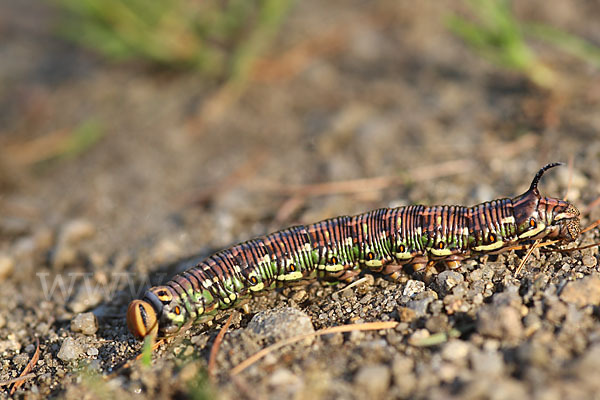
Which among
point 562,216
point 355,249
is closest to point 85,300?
point 355,249

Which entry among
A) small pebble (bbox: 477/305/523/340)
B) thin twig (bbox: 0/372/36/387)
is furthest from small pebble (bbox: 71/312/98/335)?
small pebble (bbox: 477/305/523/340)

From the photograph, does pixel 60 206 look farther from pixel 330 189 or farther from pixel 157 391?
pixel 157 391

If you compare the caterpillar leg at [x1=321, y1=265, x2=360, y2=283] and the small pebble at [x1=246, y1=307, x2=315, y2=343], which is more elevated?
the caterpillar leg at [x1=321, y1=265, x2=360, y2=283]

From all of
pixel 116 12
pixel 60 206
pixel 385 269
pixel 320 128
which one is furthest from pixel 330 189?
pixel 116 12

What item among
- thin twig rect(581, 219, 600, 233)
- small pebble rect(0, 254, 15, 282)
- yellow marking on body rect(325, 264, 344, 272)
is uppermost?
thin twig rect(581, 219, 600, 233)

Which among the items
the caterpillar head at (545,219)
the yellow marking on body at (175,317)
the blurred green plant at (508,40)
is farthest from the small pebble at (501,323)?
the blurred green plant at (508,40)

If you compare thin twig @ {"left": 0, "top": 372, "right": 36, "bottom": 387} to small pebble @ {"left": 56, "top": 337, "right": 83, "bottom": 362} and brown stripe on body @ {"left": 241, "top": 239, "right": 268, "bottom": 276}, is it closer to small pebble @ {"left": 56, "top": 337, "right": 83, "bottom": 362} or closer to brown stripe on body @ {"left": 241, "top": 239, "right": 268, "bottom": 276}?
small pebble @ {"left": 56, "top": 337, "right": 83, "bottom": 362}
